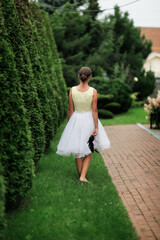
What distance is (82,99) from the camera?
5.15 m

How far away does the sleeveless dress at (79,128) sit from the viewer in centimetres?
516

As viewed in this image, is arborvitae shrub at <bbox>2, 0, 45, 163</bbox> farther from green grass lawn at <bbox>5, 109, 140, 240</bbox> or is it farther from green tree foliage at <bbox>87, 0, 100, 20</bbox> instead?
green tree foliage at <bbox>87, 0, 100, 20</bbox>

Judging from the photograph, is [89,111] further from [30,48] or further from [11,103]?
[30,48]

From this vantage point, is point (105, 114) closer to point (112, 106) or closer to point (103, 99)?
point (112, 106)

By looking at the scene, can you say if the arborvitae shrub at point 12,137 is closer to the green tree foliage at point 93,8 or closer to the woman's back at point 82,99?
the woman's back at point 82,99

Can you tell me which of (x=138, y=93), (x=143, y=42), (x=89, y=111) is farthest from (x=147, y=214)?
(x=143, y=42)

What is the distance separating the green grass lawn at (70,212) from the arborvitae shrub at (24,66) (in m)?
0.88

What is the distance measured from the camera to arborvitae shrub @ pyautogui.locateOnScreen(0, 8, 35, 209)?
12.5ft

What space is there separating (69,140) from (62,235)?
213 centimetres

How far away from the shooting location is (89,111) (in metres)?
5.29

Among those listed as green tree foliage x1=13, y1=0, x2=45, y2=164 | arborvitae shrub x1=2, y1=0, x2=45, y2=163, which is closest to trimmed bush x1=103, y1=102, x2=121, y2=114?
green tree foliage x1=13, y1=0, x2=45, y2=164

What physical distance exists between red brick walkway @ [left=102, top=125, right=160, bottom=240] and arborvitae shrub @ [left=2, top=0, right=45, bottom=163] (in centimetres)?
178

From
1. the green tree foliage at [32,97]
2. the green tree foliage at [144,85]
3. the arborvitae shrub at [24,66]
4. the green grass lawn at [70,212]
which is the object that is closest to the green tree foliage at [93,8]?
the green tree foliage at [144,85]

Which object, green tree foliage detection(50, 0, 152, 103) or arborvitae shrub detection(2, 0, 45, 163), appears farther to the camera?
green tree foliage detection(50, 0, 152, 103)
